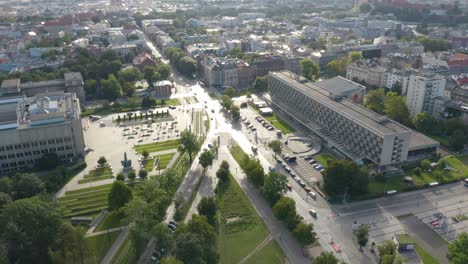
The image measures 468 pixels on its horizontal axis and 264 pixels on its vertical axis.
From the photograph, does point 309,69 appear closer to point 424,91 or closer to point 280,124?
point 280,124

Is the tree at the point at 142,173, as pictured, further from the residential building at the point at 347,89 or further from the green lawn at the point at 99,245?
the residential building at the point at 347,89

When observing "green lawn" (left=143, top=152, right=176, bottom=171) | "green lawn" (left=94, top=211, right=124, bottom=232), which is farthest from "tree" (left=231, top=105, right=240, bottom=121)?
"green lawn" (left=94, top=211, right=124, bottom=232)

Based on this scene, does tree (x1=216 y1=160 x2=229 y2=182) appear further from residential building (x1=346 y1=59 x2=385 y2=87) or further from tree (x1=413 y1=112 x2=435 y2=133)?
residential building (x1=346 y1=59 x2=385 y2=87)

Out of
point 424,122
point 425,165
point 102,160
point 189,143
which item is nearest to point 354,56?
point 424,122

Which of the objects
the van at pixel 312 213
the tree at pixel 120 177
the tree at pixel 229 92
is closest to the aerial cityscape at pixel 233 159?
the van at pixel 312 213

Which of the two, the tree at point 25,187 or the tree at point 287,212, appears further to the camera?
the tree at point 25,187
